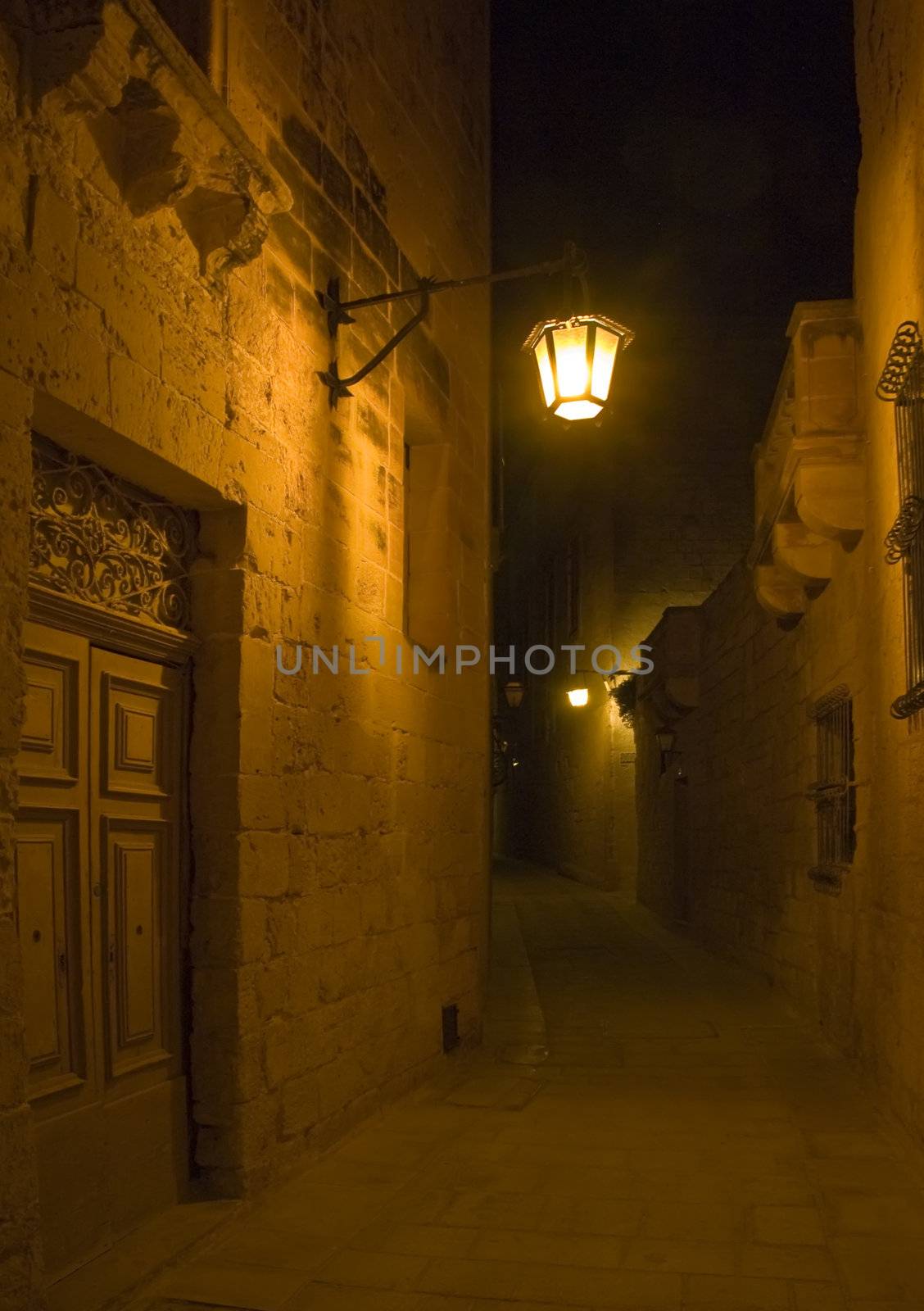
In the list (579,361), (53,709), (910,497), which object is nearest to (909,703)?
(910,497)

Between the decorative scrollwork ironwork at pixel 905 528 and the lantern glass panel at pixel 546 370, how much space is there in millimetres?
1493

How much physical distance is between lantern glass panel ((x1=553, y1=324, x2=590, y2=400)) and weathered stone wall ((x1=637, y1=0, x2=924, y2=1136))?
1.31 meters

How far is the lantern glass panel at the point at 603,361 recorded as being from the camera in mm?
5016

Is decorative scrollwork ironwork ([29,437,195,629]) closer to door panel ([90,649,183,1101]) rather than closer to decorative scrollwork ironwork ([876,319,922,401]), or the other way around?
door panel ([90,649,183,1101])

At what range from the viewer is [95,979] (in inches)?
139

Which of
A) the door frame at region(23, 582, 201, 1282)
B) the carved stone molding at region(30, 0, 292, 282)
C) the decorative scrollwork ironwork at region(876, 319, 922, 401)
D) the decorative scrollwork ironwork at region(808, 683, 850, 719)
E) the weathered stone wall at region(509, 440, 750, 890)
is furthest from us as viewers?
the weathered stone wall at region(509, 440, 750, 890)

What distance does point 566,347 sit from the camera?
501cm

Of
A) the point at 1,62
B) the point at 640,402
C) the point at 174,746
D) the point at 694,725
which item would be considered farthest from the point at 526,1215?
the point at 640,402

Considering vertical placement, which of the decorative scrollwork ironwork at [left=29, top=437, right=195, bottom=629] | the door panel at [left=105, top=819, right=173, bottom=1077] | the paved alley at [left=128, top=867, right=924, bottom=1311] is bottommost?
the paved alley at [left=128, top=867, right=924, bottom=1311]

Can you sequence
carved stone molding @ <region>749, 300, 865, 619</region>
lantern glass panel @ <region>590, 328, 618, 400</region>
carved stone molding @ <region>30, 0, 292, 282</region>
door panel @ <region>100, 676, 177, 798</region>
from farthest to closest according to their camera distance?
carved stone molding @ <region>749, 300, 865, 619</region> < lantern glass panel @ <region>590, 328, 618, 400</region> < door panel @ <region>100, 676, 177, 798</region> < carved stone molding @ <region>30, 0, 292, 282</region>

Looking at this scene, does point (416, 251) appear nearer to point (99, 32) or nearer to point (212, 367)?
point (212, 367)

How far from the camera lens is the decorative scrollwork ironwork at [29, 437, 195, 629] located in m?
3.35

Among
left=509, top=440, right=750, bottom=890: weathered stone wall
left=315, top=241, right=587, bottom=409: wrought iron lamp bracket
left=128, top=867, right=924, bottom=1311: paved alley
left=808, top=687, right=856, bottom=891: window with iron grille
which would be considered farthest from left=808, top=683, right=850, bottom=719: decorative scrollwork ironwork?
left=509, top=440, right=750, bottom=890: weathered stone wall

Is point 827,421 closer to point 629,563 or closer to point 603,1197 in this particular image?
point 603,1197
